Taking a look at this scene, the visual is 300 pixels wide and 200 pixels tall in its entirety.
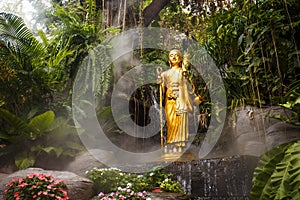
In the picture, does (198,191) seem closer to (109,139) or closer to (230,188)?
(230,188)

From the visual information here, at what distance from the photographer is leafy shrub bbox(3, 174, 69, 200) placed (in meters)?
3.84

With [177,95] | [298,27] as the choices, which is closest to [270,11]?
[298,27]

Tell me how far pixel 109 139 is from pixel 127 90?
119 cm

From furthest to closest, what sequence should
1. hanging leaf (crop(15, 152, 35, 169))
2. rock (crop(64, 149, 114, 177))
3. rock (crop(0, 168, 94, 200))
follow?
rock (crop(64, 149, 114, 177)) < hanging leaf (crop(15, 152, 35, 169)) < rock (crop(0, 168, 94, 200))

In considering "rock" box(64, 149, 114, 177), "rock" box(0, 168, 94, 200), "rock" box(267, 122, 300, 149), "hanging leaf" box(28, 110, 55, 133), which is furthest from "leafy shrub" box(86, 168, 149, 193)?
"rock" box(267, 122, 300, 149)

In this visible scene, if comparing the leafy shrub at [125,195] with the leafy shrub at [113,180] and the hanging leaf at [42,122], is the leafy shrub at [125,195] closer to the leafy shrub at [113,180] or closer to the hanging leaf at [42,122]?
the leafy shrub at [113,180]

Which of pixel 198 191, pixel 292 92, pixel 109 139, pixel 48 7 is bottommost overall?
pixel 198 191

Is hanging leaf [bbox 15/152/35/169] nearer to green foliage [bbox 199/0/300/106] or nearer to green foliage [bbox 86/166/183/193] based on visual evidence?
green foliage [bbox 86/166/183/193]

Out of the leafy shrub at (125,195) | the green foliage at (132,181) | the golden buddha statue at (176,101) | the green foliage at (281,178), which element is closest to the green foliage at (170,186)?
the green foliage at (132,181)

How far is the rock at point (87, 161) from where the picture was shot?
5461 millimetres

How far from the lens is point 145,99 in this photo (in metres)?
7.57

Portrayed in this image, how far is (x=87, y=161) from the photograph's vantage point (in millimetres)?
5551

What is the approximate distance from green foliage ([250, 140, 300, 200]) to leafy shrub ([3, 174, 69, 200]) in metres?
2.22

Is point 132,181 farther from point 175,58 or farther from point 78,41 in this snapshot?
point 78,41
